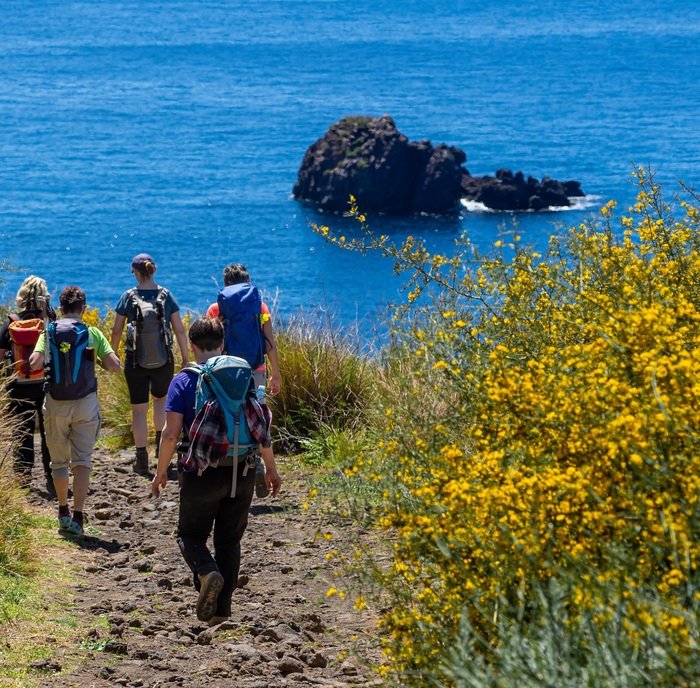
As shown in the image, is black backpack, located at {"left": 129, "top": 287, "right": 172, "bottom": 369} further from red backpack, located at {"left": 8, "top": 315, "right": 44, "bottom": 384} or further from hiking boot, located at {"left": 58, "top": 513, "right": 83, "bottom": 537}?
hiking boot, located at {"left": 58, "top": 513, "right": 83, "bottom": 537}

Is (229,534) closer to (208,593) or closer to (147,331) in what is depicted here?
(208,593)

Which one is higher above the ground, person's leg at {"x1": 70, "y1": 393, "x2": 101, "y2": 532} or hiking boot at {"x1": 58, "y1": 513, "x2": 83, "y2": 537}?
person's leg at {"x1": 70, "y1": 393, "x2": 101, "y2": 532}

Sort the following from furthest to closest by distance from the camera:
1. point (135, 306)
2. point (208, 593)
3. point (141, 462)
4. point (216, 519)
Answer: point (141, 462) < point (135, 306) < point (216, 519) < point (208, 593)

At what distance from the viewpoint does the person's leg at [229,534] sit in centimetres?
619

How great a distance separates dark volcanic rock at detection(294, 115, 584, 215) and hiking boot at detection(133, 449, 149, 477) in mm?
76199

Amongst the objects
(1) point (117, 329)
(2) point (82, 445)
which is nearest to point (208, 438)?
(2) point (82, 445)

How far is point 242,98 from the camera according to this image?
12394cm

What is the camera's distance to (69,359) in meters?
7.70

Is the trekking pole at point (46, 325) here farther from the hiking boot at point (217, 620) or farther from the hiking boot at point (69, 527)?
the hiking boot at point (217, 620)

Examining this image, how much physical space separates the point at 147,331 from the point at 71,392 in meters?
1.36

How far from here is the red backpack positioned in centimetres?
841

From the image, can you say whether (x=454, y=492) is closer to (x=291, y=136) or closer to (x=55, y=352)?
(x=55, y=352)

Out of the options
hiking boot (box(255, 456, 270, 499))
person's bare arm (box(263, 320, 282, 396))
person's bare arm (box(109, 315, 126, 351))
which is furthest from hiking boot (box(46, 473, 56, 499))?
person's bare arm (box(263, 320, 282, 396))

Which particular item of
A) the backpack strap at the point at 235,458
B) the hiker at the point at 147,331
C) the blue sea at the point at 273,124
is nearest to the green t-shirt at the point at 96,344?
the hiker at the point at 147,331
